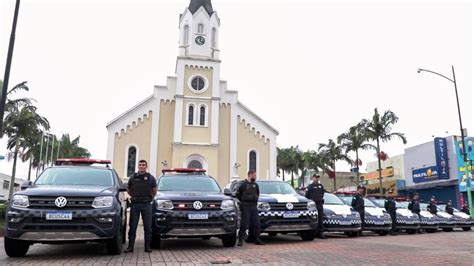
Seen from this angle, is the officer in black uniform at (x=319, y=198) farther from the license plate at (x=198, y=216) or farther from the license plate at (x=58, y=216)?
the license plate at (x=58, y=216)

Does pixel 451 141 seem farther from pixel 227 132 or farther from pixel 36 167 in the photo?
pixel 36 167

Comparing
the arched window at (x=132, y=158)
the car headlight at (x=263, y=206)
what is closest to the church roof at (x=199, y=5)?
the arched window at (x=132, y=158)

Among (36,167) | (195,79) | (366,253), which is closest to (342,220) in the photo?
(366,253)

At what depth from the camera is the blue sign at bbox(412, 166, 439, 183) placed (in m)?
38.0

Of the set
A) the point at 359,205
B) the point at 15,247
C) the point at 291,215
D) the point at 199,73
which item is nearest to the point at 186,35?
the point at 199,73

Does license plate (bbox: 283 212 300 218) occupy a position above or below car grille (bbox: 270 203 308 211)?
below

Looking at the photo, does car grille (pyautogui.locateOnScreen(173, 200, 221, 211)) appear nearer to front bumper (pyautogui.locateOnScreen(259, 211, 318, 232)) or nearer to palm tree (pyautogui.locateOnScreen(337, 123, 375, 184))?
front bumper (pyautogui.locateOnScreen(259, 211, 318, 232))

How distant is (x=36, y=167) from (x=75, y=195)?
53283 millimetres

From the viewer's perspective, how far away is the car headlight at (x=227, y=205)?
8923 mm

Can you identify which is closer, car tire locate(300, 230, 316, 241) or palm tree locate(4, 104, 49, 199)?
car tire locate(300, 230, 316, 241)

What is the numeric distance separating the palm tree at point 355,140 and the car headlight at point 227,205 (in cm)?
3166

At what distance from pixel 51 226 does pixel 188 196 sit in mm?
2728

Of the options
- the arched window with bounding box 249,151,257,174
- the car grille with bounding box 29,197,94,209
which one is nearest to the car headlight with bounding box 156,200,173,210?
the car grille with bounding box 29,197,94,209

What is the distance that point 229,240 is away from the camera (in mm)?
9344
